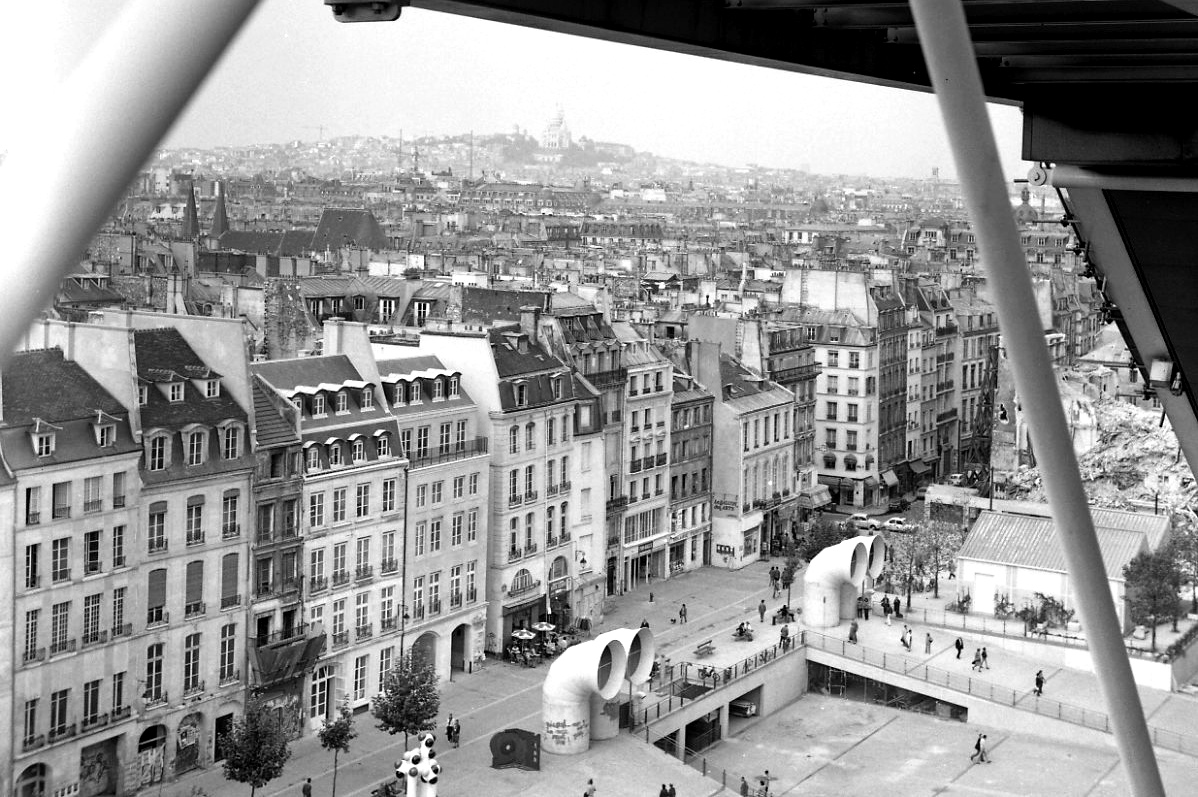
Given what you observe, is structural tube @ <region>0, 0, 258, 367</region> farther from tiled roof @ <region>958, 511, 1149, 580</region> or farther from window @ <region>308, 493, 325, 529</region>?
tiled roof @ <region>958, 511, 1149, 580</region>

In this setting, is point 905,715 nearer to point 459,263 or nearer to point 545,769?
point 545,769

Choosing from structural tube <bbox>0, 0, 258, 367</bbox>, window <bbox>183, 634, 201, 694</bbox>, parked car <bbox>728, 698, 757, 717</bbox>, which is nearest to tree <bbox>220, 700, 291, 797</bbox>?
window <bbox>183, 634, 201, 694</bbox>

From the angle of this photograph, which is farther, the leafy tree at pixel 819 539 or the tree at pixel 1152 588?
the leafy tree at pixel 819 539

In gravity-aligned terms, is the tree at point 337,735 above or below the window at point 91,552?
below

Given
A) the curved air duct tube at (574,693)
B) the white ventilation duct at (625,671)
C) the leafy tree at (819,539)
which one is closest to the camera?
the curved air duct tube at (574,693)

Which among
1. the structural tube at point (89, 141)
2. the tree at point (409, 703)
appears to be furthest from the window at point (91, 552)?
the structural tube at point (89, 141)

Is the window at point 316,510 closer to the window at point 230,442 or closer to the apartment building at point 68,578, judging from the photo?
the window at point 230,442

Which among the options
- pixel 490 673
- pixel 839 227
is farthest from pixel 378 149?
pixel 490 673

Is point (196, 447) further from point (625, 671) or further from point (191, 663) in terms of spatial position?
point (625, 671)
